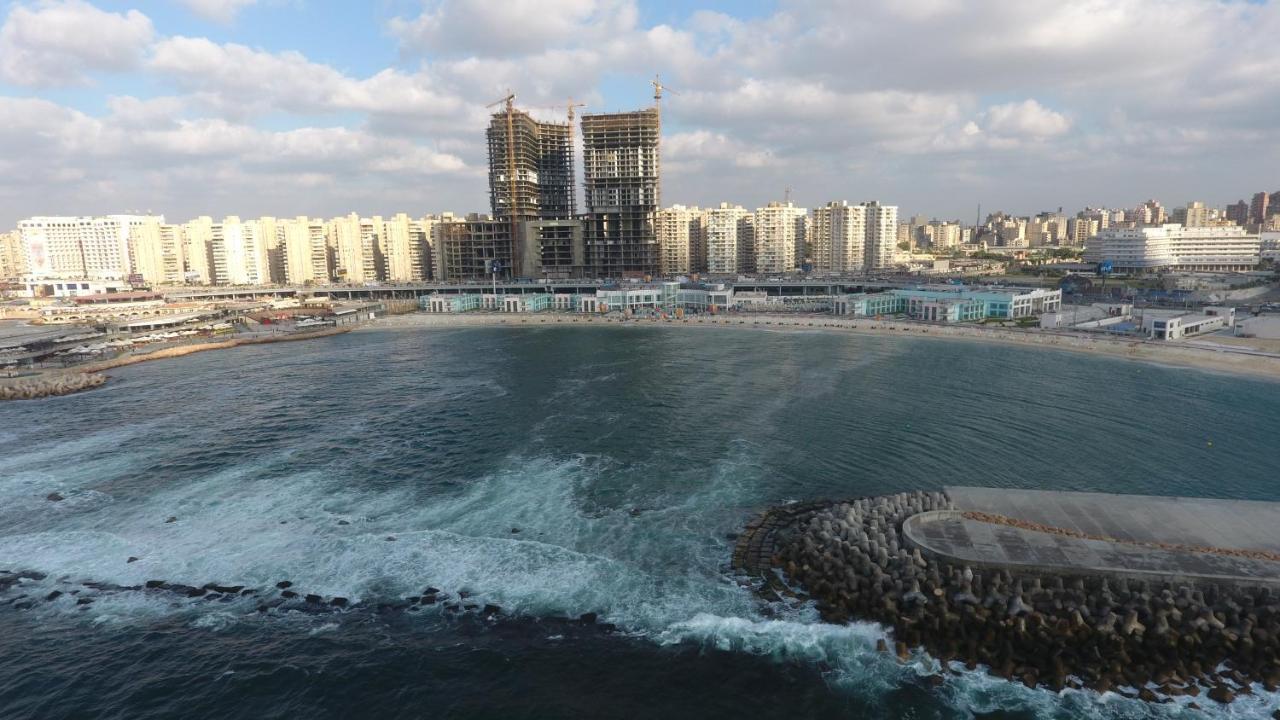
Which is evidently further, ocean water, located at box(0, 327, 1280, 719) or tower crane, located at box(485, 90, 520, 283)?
tower crane, located at box(485, 90, 520, 283)

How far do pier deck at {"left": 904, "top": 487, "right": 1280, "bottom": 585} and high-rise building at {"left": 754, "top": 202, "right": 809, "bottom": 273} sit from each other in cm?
15113

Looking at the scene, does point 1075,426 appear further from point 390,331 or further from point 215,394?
point 390,331

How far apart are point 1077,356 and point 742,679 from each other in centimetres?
7016

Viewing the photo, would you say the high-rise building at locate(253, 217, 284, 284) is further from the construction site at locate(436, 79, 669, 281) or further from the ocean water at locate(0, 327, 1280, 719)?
the ocean water at locate(0, 327, 1280, 719)

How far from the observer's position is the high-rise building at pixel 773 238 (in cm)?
17612

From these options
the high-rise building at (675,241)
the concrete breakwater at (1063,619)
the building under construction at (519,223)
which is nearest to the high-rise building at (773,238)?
the high-rise building at (675,241)

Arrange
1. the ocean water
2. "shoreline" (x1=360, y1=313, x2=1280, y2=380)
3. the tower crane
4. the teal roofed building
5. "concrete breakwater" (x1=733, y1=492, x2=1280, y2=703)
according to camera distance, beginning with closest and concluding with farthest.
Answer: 1. "concrete breakwater" (x1=733, y1=492, x2=1280, y2=703)
2. the ocean water
3. "shoreline" (x1=360, y1=313, x2=1280, y2=380)
4. the teal roofed building
5. the tower crane

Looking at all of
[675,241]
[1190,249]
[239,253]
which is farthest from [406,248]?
[1190,249]

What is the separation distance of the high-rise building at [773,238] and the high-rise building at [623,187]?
31.0 m

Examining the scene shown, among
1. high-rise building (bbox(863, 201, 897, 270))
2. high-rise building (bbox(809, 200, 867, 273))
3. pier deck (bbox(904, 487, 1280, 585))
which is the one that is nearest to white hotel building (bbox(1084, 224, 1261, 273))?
high-rise building (bbox(863, 201, 897, 270))

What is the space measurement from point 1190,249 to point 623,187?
142 m

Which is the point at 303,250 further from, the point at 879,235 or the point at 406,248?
the point at 879,235

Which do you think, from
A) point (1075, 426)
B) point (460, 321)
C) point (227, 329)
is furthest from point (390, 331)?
point (1075, 426)

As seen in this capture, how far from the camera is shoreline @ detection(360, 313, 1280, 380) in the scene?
6706 centimetres
